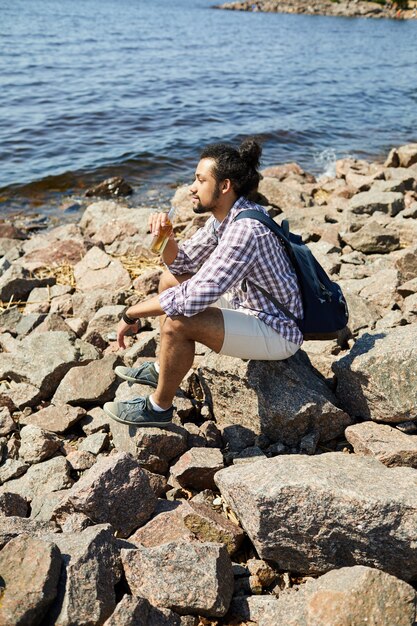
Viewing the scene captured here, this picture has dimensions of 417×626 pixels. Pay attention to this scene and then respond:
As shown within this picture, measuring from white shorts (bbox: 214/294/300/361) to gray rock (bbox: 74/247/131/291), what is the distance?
9.14ft

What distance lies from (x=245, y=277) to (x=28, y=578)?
2.19 meters

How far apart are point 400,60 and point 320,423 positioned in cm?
3435

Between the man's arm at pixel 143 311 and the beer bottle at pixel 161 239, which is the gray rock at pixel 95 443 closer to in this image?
the man's arm at pixel 143 311

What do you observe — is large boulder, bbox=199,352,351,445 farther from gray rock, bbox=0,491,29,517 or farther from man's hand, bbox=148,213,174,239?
gray rock, bbox=0,491,29,517

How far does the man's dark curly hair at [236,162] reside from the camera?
406cm

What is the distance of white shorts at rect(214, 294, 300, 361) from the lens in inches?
156

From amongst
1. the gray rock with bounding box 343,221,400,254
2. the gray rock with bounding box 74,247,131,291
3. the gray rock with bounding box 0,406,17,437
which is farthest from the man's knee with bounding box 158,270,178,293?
the gray rock with bounding box 343,221,400,254

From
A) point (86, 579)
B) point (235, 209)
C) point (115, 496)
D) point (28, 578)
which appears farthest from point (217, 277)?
point (28, 578)

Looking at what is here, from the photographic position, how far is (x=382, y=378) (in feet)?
12.9

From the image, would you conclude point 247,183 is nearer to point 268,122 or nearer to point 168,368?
point 168,368

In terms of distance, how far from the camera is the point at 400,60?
110 feet

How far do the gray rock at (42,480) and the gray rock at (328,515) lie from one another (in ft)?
4.14

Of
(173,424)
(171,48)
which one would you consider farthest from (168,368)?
(171,48)

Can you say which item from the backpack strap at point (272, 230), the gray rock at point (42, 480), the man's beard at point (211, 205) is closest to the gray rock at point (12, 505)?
the gray rock at point (42, 480)
